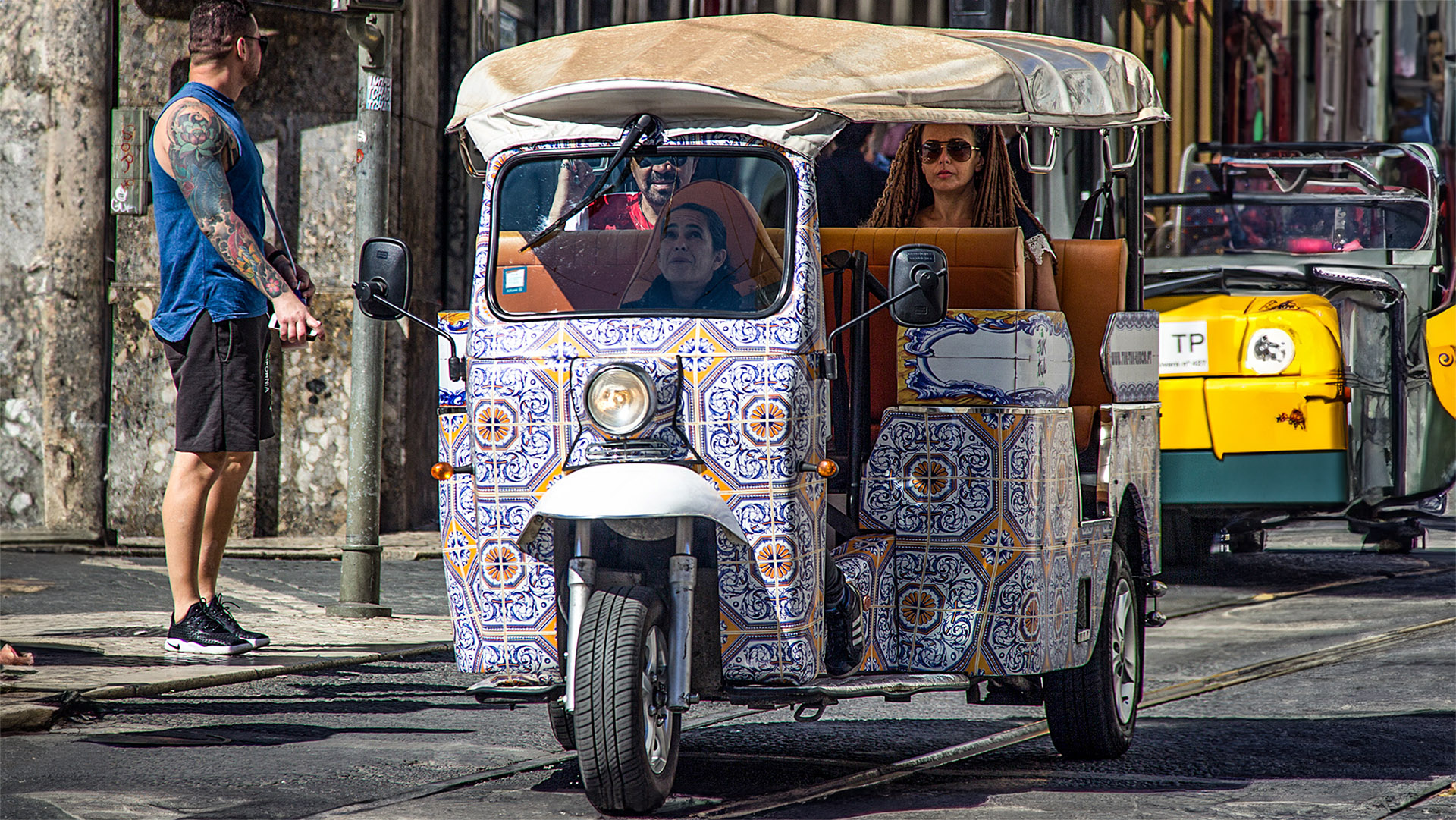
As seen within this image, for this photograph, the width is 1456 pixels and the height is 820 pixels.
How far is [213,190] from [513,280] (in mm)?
2142

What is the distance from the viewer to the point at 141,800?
16.7 feet

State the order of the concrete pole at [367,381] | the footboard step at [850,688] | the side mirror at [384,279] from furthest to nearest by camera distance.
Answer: the concrete pole at [367,381] → the side mirror at [384,279] → the footboard step at [850,688]

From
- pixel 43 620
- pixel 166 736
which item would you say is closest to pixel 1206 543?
pixel 43 620

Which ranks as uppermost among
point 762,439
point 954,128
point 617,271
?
point 954,128

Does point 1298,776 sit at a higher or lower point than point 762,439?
lower

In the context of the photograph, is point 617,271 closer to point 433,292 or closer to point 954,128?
point 954,128

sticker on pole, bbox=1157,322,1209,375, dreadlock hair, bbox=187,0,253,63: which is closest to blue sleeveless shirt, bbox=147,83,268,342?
dreadlock hair, bbox=187,0,253,63

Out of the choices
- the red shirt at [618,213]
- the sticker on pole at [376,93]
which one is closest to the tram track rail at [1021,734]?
the red shirt at [618,213]

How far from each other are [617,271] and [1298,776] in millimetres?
2632

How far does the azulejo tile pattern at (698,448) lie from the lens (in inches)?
201

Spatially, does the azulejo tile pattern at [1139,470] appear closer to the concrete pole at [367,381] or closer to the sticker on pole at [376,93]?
the concrete pole at [367,381]

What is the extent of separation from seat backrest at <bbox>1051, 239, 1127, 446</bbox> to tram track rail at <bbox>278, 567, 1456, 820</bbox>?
4.11ft

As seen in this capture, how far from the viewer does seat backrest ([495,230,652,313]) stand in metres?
5.35

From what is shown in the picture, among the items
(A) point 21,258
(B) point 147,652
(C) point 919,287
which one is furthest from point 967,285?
(A) point 21,258
